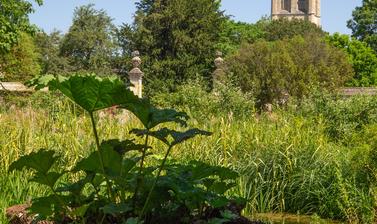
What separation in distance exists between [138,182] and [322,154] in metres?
5.70

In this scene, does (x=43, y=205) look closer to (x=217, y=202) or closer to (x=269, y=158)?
(x=217, y=202)

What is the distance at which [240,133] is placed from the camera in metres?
8.25

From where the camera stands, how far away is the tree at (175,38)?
112ft

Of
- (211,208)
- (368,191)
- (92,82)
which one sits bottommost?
(368,191)

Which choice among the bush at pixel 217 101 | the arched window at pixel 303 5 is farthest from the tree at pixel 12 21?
the arched window at pixel 303 5

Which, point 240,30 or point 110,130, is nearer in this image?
point 110,130

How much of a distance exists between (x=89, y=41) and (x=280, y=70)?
19699 millimetres

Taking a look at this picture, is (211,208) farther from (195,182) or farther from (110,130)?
(110,130)

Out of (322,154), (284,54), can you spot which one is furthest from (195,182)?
(284,54)

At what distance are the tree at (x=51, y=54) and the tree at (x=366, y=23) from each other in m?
23.5

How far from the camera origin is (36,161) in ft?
7.16

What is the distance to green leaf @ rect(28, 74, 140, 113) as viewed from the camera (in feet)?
6.15

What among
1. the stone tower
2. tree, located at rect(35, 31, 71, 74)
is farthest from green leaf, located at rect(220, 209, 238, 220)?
the stone tower

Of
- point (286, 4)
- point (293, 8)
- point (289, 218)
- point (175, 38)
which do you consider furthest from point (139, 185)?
point (286, 4)
